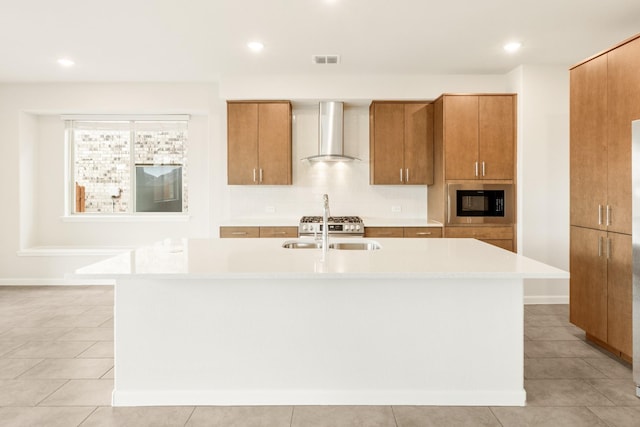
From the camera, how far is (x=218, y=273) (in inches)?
78.9

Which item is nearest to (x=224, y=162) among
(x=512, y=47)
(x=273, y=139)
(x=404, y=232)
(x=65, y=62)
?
(x=273, y=139)

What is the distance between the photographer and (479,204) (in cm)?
457

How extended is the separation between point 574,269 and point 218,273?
2.96m

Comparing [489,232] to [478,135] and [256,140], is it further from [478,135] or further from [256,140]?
[256,140]

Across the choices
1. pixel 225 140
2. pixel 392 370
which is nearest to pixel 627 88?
pixel 392 370

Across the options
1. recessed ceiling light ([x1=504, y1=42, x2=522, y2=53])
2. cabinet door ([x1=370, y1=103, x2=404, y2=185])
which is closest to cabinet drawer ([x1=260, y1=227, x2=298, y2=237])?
cabinet door ([x1=370, y1=103, x2=404, y2=185])

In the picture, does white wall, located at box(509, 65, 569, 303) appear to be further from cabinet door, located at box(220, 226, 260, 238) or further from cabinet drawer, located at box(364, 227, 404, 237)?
cabinet door, located at box(220, 226, 260, 238)

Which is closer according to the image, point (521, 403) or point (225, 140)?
point (521, 403)

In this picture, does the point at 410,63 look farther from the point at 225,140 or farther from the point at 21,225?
the point at 21,225

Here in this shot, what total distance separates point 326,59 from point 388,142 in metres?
1.21

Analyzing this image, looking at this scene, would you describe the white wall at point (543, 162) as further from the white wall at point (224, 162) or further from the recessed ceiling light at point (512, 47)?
the recessed ceiling light at point (512, 47)

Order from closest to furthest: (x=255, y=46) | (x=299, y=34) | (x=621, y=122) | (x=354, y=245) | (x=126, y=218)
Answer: (x=621, y=122)
(x=354, y=245)
(x=299, y=34)
(x=255, y=46)
(x=126, y=218)

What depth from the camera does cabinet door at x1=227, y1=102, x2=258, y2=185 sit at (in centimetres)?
487

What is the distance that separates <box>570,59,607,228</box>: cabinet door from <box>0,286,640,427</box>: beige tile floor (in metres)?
1.05
